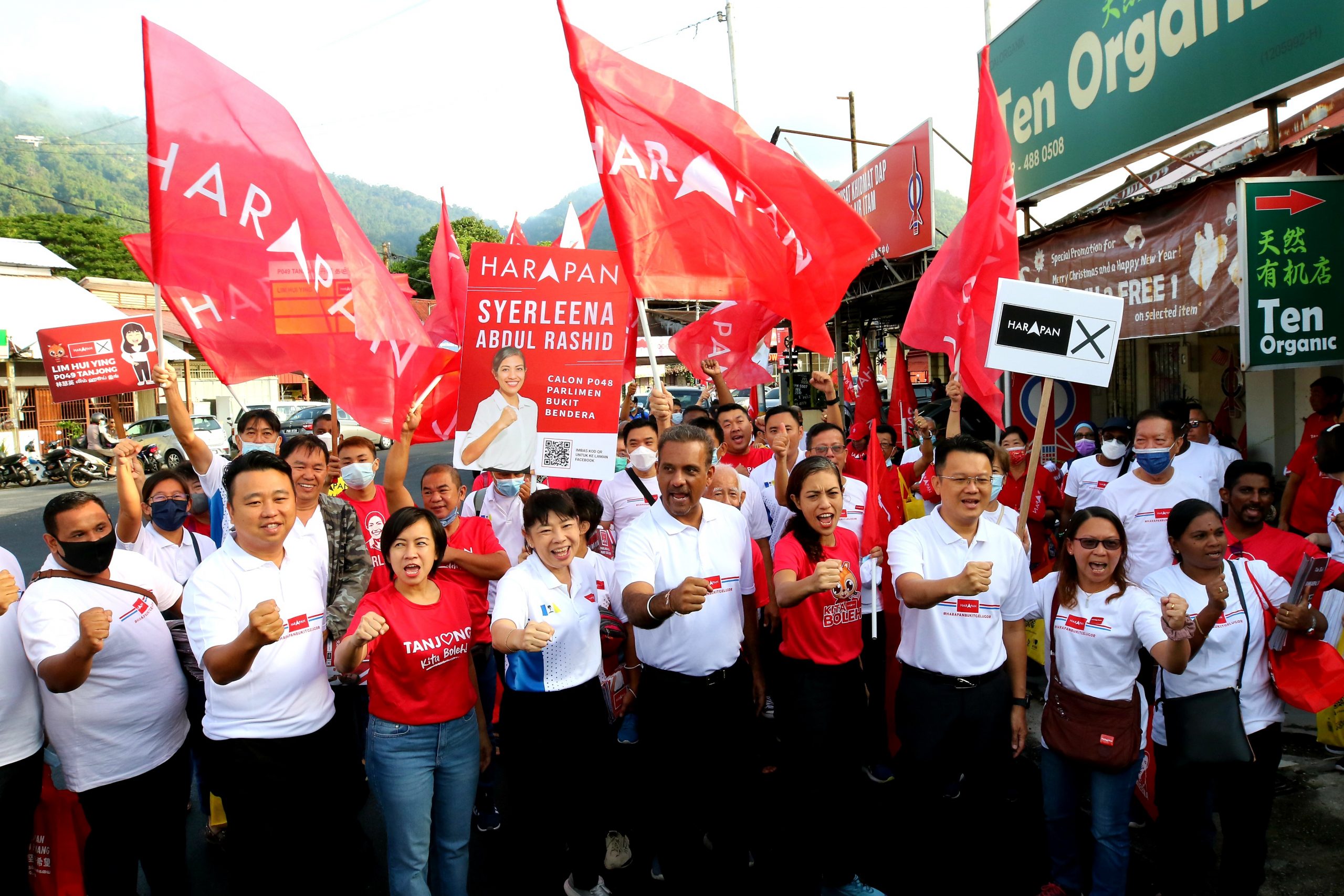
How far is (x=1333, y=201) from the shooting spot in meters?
5.57

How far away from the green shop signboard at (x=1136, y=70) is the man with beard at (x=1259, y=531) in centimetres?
382

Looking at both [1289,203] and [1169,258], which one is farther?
[1169,258]

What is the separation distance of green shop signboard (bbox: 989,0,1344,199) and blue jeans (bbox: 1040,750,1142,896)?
5554 mm

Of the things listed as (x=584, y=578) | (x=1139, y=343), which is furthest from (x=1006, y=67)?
(x=584, y=578)

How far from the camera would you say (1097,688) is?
3297 mm

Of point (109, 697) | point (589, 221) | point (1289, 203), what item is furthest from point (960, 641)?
point (589, 221)

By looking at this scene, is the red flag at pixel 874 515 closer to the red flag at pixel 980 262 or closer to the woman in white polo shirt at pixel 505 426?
the red flag at pixel 980 262

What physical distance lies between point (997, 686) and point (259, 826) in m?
2.90

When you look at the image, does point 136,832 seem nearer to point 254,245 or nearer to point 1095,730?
point 254,245

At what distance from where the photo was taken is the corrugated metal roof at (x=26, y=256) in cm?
2984

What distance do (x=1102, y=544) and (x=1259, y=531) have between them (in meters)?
1.27

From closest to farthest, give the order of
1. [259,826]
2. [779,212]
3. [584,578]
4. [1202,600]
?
1. [259,826]
2. [1202,600]
3. [584,578]
4. [779,212]

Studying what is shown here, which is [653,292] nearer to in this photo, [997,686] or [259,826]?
[997,686]

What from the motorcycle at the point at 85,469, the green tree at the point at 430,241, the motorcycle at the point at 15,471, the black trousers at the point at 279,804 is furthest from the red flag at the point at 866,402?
the green tree at the point at 430,241
